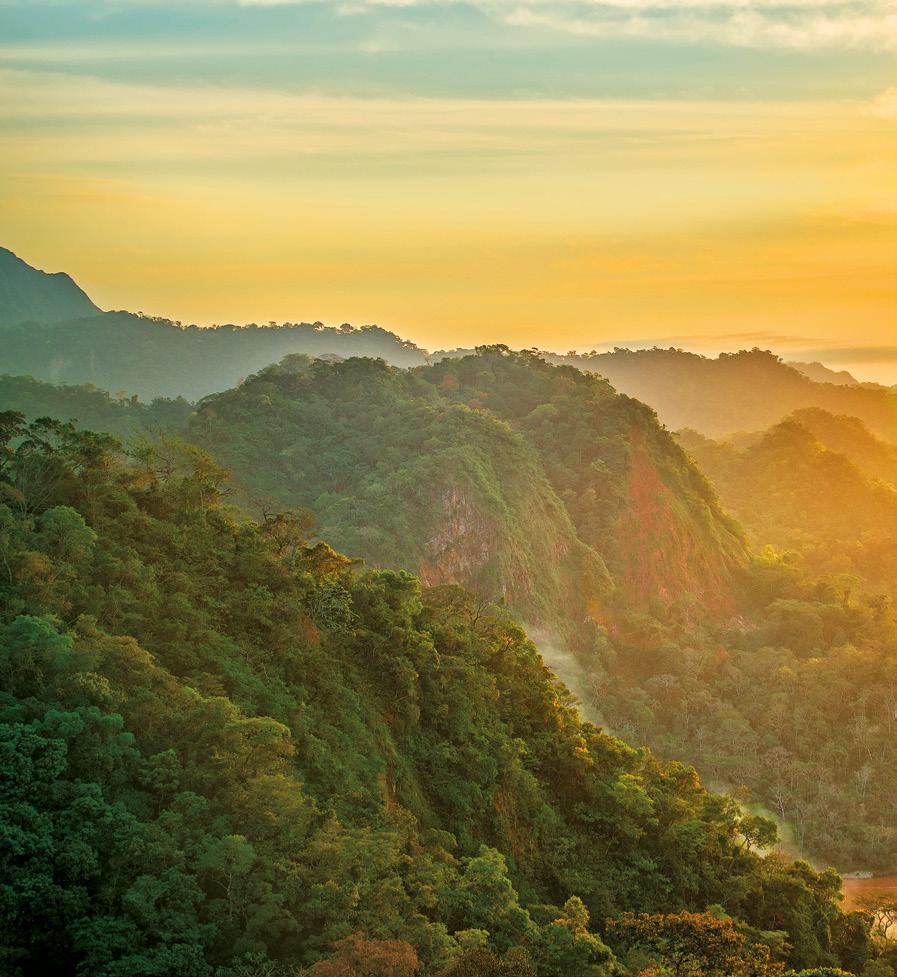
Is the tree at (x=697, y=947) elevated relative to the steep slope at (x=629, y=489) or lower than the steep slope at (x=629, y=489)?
lower

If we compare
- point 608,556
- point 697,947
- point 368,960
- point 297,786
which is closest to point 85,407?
point 608,556

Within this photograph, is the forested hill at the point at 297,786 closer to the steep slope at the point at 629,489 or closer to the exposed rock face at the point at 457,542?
the exposed rock face at the point at 457,542

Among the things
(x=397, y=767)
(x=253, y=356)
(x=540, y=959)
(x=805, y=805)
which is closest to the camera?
(x=540, y=959)

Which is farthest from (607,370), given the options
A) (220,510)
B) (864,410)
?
(220,510)

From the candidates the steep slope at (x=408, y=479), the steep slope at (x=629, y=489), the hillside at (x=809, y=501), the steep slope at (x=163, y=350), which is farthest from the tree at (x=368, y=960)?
the steep slope at (x=163, y=350)

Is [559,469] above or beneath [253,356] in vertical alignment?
beneath

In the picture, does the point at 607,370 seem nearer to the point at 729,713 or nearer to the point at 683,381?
the point at 683,381

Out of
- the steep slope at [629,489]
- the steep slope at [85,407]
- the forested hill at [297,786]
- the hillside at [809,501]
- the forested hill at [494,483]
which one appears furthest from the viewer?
the hillside at [809,501]

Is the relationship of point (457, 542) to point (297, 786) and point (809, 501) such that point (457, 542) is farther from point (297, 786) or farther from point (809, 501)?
point (809, 501)
